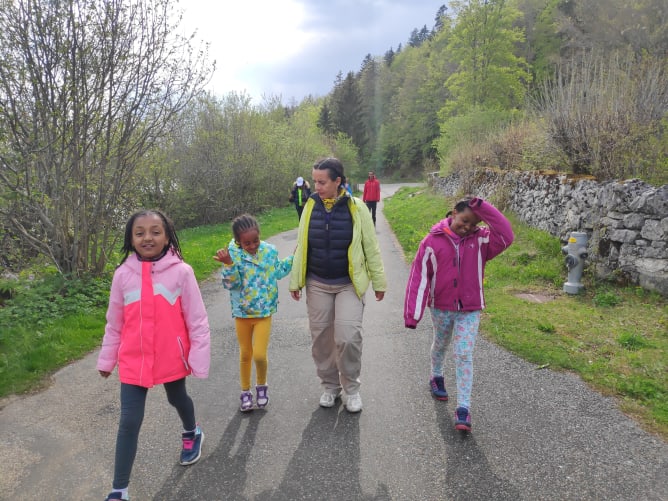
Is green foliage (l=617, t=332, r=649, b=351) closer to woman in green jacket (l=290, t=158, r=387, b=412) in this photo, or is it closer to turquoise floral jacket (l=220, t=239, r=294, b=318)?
woman in green jacket (l=290, t=158, r=387, b=412)

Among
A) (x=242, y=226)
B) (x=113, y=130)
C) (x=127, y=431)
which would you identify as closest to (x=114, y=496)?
(x=127, y=431)

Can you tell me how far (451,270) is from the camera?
350cm

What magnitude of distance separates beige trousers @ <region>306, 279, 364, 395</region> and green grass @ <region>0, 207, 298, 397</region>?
9.57 ft

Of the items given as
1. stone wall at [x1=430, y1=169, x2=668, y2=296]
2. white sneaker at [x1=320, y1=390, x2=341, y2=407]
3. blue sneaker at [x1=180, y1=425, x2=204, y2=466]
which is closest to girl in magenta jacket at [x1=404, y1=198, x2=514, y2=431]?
white sneaker at [x1=320, y1=390, x2=341, y2=407]

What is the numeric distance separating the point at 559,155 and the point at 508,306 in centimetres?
547

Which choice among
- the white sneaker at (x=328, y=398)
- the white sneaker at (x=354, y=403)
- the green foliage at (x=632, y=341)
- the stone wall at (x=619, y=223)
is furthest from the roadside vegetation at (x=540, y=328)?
the white sneaker at (x=328, y=398)

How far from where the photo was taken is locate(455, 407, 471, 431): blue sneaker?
10.8 feet

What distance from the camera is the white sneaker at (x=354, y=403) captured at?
366 centimetres

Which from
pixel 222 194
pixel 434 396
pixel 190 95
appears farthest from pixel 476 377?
pixel 222 194

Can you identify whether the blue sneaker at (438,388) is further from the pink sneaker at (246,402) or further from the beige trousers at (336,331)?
the pink sneaker at (246,402)

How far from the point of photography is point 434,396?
3.91m

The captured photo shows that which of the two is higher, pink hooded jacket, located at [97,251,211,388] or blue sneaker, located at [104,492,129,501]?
pink hooded jacket, located at [97,251,211,388]

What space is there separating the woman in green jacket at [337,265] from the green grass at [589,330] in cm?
228

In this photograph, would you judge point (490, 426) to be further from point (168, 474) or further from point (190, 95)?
point (190, 95)
